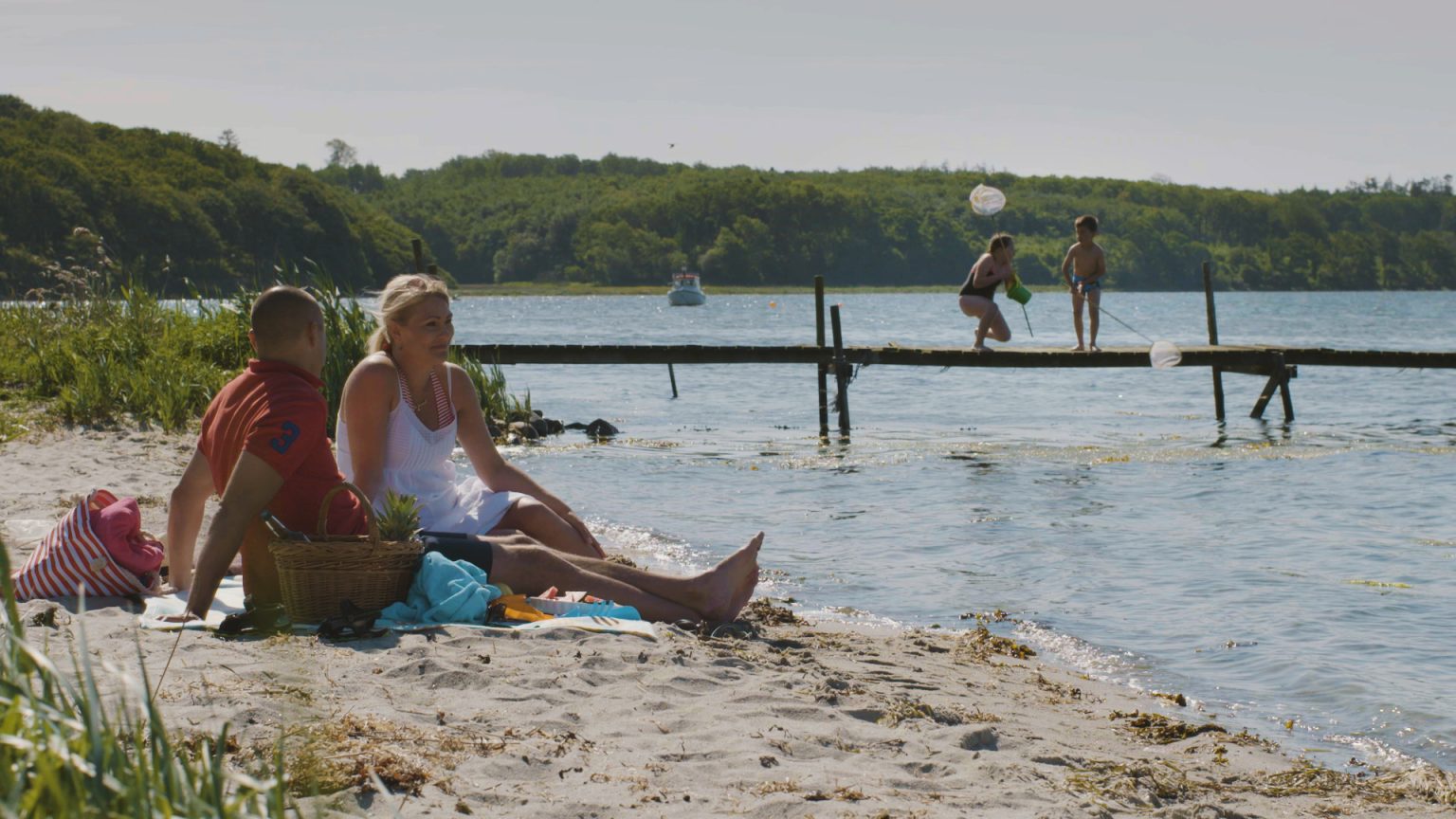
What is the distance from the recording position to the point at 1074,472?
13.6 meters

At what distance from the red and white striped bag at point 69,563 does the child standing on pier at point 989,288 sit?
1190 cm

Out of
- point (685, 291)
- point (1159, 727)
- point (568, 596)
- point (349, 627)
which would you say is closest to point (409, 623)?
point (349, 627)

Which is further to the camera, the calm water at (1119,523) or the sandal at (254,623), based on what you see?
the calm water at (1119,523)

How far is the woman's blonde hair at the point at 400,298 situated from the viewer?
525cm

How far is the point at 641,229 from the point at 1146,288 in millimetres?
41989

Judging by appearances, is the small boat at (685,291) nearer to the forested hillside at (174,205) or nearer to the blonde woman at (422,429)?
the forested hillside at (174,205)

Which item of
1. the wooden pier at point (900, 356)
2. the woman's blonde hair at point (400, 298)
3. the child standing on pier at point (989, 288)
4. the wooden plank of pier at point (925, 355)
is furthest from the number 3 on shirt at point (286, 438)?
the child standing on pier at point (989, 288)

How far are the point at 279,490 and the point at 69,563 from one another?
3.27 ft

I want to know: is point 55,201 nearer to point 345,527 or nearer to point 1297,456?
point 1297,456

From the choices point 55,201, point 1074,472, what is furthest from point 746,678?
point 55,201

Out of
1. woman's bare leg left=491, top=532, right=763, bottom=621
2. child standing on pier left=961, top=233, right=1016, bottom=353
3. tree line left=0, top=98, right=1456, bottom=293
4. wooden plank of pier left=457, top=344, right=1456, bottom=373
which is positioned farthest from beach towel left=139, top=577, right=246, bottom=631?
tree line left=0, top=98, right=1456, bottom=293

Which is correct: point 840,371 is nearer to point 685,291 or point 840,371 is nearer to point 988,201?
point 988,201

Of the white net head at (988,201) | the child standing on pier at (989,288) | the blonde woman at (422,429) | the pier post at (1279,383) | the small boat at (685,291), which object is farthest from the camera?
the small boat at (685,291)

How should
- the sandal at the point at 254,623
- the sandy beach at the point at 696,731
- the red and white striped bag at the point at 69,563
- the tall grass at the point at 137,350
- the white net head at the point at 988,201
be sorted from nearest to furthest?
the sandy beach at the point at 696,731 < the sandal at the point at 254,623 < the red and white striped bag at the point at 69,563 < the tall grass at the point at 137,350 < the white net head at the point at 988,201
